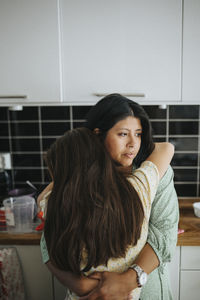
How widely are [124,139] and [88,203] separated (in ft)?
0.97

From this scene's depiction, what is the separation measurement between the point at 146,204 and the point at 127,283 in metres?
0.28

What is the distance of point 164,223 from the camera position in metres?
1.02

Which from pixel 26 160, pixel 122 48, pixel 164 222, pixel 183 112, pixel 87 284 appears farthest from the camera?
pixel 26 160

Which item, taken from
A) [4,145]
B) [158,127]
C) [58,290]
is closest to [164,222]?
[58,290]

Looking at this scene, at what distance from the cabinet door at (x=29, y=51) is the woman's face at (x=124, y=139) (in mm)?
593

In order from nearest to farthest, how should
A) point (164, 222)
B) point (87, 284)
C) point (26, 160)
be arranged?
point (87, 284), point (164, 222), point (26, 160)

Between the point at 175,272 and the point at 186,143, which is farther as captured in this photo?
the point at 186,143

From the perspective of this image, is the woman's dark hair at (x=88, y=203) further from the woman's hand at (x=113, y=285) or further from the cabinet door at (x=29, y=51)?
the cabinet door at (x=29, y=51)

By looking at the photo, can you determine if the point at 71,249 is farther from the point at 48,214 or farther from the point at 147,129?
the point at 147,129

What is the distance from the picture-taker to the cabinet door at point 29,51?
4.60 ft

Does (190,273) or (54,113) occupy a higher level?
(54,113)

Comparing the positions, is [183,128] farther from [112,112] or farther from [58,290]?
[58,290]

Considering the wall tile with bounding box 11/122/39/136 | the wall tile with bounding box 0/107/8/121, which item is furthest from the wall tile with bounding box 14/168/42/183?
the wall tile with bounding box 0/107/8/121

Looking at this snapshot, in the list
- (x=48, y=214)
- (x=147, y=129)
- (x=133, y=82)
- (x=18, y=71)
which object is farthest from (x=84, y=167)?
(x=18, y=71)
